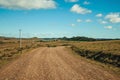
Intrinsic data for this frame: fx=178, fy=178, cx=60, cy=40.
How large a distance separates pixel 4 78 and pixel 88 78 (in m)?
5.80

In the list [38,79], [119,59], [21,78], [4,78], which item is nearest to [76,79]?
[38,79]

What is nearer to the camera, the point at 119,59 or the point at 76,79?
the point at 76,79

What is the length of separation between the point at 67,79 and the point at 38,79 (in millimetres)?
1943

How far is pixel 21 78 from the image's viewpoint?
12.4 m

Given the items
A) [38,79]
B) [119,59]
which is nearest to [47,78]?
[38,79]

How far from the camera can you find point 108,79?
464 inches

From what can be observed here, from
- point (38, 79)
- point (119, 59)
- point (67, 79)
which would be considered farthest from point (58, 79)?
point (119, 59)

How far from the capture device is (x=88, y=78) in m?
12.1

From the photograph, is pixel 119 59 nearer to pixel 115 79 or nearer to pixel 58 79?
pixel 115 79

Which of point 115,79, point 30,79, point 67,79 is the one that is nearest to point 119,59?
point 115,79

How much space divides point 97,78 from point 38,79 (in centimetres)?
399

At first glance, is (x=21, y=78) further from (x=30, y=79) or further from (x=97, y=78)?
(x=97, y=78)

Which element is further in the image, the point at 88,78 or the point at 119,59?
the point at 119,59

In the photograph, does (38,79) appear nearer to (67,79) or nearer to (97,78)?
(67,79)
